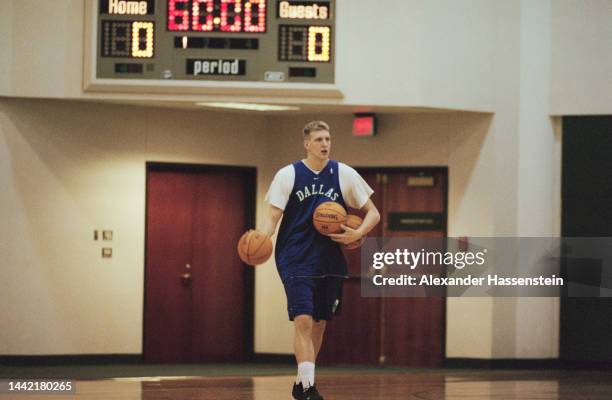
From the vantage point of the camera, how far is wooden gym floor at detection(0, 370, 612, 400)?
25.1 ft

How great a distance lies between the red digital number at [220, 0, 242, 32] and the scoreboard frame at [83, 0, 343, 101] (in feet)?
0.88

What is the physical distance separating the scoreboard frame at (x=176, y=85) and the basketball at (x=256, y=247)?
2980 millimetres

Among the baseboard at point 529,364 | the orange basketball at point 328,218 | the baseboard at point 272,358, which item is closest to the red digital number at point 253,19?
the orange basketball at point 328,218

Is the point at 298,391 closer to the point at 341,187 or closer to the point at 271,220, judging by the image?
the point at 271,220

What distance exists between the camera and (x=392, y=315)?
37.3 ft

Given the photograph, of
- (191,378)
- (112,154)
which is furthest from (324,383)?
(112,154)

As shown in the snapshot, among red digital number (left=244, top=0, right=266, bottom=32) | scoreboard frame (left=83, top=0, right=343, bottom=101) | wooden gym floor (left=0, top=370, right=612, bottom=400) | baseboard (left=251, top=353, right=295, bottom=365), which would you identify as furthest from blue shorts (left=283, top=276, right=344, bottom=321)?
baseboard (left=251, top=353, right=295, bottom=365)

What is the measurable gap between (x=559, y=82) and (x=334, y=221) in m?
4.93

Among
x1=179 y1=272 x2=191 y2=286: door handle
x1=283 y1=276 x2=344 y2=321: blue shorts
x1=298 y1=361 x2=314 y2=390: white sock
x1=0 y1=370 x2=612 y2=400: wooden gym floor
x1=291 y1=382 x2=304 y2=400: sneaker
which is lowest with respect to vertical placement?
x1=0 y1=370 x2=612 y2=400: wooden gym floor

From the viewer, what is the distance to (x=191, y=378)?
9133 mm

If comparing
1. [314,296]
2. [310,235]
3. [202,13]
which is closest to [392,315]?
[202,13]

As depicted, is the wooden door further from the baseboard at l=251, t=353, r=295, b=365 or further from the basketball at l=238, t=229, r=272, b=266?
the basketball at l=238, t=229, r=272, b=266

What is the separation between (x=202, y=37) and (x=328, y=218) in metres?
3.35

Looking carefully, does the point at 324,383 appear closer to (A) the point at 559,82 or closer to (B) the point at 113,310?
(B) the point at 113,310
